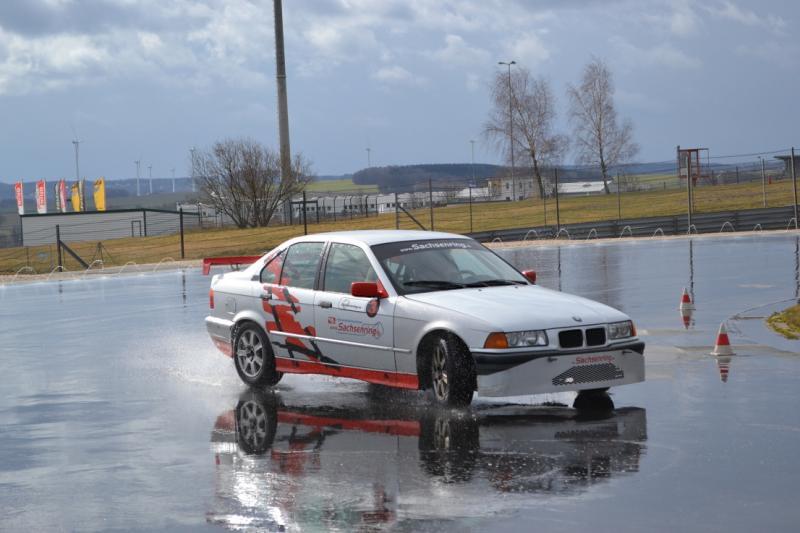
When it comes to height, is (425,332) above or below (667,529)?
above

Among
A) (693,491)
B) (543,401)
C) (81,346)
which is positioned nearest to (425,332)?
(543,401)

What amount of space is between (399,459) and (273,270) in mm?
4357

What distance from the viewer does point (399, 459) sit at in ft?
28.6

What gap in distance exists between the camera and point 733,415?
32.7 ft

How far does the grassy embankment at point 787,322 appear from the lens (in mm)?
15211

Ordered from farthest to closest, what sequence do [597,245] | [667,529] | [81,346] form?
1. [597,245]
2. [81,346]
3. [667,529]

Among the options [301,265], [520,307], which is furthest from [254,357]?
[520,307]

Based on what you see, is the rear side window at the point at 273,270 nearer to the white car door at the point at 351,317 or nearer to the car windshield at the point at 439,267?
the white car door at the point at 351,317

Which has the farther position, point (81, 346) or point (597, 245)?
point (597, 245)

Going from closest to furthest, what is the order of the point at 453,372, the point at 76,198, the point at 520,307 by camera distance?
the point at 453,372 < the point at 520,307 < the point at 76,198

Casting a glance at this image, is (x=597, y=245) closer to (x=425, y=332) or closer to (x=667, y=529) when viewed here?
(x=425, y=332)

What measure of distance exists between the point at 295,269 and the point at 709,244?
25.5 m

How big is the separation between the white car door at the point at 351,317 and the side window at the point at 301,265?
0.55 feet

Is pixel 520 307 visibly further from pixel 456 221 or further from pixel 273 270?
pixel 456 221
